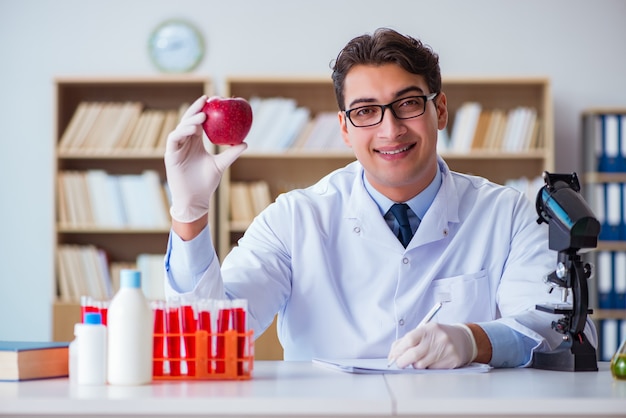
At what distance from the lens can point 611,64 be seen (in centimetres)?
452

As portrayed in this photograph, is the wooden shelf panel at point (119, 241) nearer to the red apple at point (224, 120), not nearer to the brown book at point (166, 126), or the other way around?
the brown book at point (166, 126)

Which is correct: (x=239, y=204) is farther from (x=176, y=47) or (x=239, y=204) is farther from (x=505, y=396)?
(x=505, y=396)

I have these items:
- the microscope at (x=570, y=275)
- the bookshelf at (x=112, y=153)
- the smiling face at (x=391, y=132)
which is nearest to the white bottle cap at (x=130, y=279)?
the microscope at (x=570, y=275)

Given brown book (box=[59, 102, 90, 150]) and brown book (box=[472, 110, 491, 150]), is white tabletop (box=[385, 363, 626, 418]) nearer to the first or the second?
brown book (box=[472, 110, 491, 150])

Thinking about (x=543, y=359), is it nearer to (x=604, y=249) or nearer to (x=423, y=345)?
(x=423, y=345)

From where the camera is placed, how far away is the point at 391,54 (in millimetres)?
1993

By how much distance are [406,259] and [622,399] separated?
0.87 metres

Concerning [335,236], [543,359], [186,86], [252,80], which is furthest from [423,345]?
[186,86]

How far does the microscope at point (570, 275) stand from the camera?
150 centimetres

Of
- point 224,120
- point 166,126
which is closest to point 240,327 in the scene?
point 224,120

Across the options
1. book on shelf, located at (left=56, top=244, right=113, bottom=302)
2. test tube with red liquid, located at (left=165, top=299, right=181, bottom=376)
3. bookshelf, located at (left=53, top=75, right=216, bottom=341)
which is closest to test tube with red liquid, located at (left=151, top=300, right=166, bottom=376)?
test tube with red liquid, located at (left=165, top=299, right=181, bottom=376)

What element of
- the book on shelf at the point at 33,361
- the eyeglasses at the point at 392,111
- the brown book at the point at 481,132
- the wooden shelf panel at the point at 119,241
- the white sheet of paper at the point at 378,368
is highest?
the brown book at the point at 481,132

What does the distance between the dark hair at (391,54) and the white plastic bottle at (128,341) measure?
933 millimetres

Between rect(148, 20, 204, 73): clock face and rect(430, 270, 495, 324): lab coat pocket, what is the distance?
2853 mm
